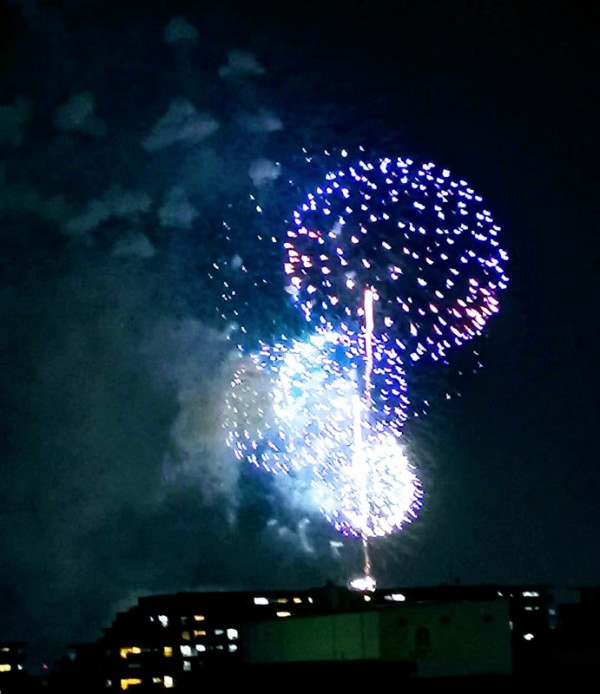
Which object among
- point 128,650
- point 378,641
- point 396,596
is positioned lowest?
point 378,641

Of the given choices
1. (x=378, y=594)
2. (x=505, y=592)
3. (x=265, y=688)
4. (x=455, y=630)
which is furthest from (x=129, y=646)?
(x=265, y=688)

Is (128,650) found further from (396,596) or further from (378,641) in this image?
(378,641)

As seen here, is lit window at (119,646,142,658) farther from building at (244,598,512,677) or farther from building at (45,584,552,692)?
building at (244,598,512,677)

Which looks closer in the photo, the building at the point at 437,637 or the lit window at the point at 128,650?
the building at the point at 437,637

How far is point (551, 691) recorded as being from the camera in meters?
19.1

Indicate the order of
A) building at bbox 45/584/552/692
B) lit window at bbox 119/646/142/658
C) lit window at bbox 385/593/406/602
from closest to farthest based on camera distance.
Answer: building at bbox 45/584/552/692, lit window at bbox 119/646/142/658, lit window at bbox 385/593/406/602

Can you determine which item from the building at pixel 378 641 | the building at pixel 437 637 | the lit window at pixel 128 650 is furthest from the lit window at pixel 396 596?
the building at pixel 437 637

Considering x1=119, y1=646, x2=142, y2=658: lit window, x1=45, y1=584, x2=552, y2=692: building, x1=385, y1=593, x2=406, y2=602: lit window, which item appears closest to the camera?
x1=45, y1=584, x2=552, y2=692: building

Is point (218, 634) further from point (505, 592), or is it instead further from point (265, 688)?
point (265, 688)

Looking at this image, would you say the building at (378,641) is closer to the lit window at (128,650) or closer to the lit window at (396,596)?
the lit window at (128,650)

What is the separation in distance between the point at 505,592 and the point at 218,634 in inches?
629

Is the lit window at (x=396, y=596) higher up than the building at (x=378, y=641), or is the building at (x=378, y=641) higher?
the lit window at (x=396, y=596)

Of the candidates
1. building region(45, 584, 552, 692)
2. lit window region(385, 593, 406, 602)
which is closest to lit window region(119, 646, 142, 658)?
building region(45, 584, 552, 692)

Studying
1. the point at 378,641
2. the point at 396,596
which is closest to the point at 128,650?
the point at 396,596
